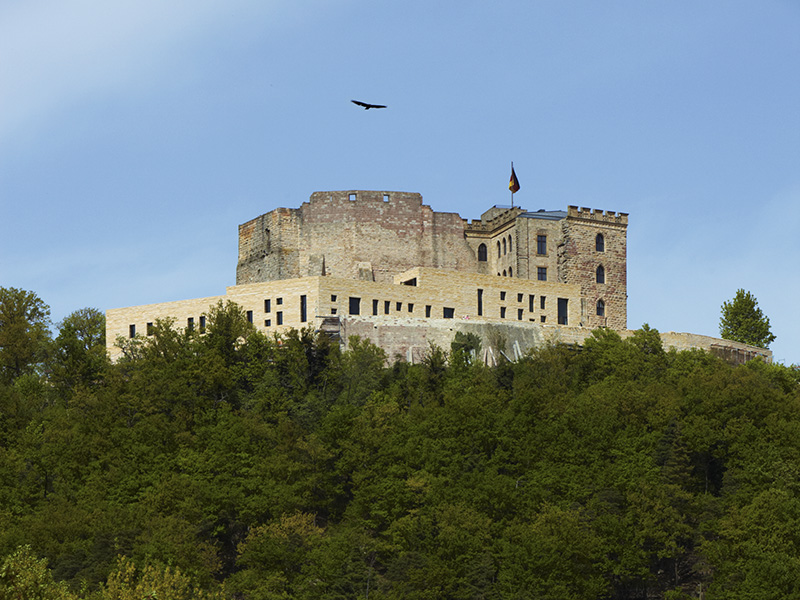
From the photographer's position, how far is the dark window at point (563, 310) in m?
106

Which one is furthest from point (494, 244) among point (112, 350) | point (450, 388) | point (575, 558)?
point (575, 558)

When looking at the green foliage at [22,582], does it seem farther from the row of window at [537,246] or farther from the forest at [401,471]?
the row of window at [537,246]

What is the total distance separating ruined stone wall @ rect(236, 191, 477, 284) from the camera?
110125mm

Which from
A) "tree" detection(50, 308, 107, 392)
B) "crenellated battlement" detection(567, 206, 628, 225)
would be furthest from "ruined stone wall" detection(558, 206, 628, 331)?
"tree" detection(50, 308, 107, 392)

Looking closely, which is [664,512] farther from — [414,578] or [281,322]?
[281,322]

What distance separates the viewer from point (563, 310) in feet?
350

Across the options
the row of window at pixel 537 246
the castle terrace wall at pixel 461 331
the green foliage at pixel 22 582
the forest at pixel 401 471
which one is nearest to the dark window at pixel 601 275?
the row of window at pixel 537 246

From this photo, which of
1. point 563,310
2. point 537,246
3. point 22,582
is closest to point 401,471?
point 563,310

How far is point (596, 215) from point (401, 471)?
1435 inches

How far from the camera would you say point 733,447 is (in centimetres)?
8575

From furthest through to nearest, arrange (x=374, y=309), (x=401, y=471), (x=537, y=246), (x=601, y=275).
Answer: (x=601, y=275) → (x=537, y=246) → (x=374, y=309) → (x=401, y=471)

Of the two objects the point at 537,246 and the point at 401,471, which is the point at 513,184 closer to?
the point at 537,246

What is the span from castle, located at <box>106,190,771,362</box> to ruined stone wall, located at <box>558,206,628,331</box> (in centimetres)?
11

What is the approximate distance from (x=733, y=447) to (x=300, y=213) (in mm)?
43703
